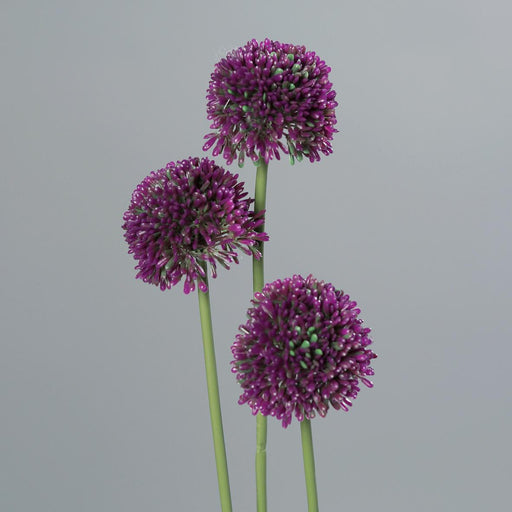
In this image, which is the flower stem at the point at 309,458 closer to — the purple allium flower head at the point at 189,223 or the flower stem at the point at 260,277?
the flower stem at the point at 260,277

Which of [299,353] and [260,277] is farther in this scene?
[260,277]

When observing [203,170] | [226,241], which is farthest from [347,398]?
[203,170]

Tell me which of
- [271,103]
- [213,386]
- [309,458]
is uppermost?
[271,103]

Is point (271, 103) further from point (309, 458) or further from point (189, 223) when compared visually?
point (309, 458)

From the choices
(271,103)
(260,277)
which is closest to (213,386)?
(260,277)

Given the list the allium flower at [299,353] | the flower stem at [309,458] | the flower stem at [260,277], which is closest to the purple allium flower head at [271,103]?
the flower stem at [260,277]

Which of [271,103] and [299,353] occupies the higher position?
[271,103]

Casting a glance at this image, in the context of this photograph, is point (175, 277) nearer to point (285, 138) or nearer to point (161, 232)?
point (161, 232)
